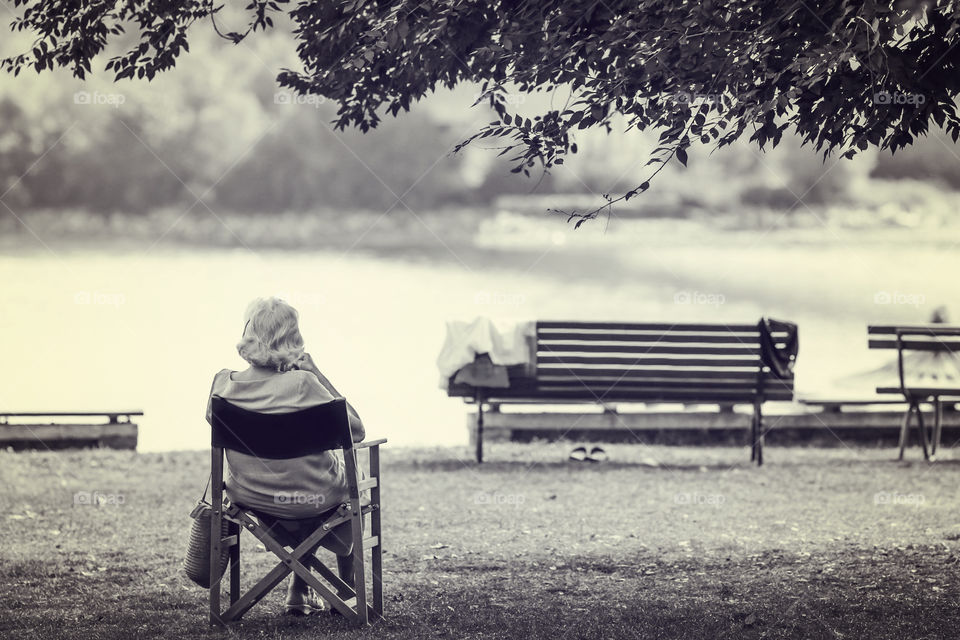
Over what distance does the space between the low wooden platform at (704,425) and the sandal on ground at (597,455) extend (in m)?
0.43

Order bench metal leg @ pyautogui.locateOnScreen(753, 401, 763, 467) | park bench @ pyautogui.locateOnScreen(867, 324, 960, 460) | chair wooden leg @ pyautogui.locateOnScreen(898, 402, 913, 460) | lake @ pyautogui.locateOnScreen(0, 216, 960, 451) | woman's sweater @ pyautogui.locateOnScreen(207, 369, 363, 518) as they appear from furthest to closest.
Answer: lake @ pyautogui.locateOnScreen(0, 216, 960, 451) < chair wooden leg @ pyautogui.locateOnScreen(898, 402, 913, 460) < park bench @ pyautogui.locateOnScreen(867, 324, 960, 460) < bench metal leg @ pyautogui.locateOnScreen(753, 401, 763, 467) < woman's sweater @ pyautogui.locateOnScreen(207, 369, 363, 518)

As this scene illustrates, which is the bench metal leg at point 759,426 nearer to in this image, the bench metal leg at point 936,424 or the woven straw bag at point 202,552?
the bench metal leg at point 936,424

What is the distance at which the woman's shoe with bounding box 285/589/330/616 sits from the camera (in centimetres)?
450

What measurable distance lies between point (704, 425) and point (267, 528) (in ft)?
18.3

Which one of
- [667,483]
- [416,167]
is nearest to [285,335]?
[667,483]

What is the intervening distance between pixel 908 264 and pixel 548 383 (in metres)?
7.53

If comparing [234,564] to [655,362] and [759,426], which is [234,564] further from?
[759,426]

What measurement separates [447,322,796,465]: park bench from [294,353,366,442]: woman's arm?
405cm

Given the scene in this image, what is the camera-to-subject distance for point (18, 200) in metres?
11.8

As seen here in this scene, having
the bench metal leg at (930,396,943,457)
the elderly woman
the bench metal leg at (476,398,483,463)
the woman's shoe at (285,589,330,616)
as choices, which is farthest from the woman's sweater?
the bench metal leg at (930,396,943,457)

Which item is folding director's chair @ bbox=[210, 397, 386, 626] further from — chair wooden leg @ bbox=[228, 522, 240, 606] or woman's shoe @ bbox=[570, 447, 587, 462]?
woman's shoe @ bbox=[570, 447, 587, 462]

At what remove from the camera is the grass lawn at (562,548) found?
442cm

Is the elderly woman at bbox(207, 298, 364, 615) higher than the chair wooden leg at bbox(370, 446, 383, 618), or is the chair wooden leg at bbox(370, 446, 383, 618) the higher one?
the elderly woman at bbox(207, 298, 364, 615)

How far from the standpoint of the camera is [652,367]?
8578mm
